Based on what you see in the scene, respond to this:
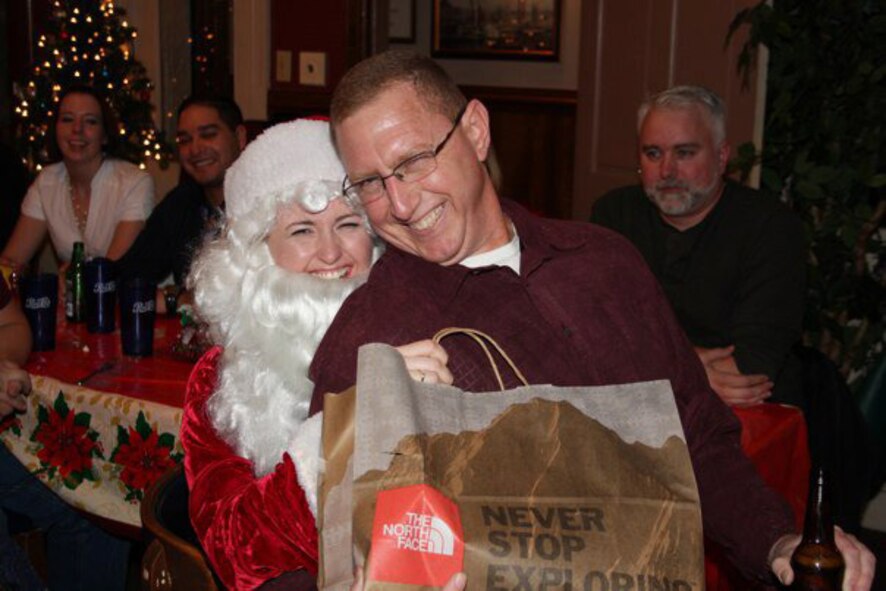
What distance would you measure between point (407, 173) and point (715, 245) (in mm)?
1865

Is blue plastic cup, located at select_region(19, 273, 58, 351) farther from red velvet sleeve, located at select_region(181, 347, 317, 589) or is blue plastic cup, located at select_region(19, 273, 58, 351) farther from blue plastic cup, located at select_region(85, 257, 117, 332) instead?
red velvet sleeve, located at select_region(181, 347, 317, 589)

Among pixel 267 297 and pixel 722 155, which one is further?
pixel 722 155

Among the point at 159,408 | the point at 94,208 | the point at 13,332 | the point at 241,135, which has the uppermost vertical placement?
the point at 241,135

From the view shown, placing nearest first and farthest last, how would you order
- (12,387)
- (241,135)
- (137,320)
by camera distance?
1. (12,387)
2. (137,320)
3. (241,135)

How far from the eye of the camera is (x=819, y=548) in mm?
1434

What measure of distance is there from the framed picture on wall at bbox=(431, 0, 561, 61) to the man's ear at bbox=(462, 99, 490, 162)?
539 centimetres

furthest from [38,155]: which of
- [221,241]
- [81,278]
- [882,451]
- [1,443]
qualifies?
[882,451]

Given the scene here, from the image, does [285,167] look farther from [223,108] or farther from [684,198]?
[223,108]

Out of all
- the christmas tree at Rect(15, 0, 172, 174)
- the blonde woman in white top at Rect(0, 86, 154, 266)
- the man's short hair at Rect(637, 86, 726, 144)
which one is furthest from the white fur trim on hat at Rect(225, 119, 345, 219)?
the christmas tree at Rect(15, 0, 172, 174)

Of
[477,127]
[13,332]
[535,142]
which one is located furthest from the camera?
[535,142]

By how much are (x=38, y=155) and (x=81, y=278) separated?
12.2ft

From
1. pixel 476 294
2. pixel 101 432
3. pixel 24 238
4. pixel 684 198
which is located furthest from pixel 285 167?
pixel 24 238

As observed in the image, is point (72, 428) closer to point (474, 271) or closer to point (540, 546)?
point (474, 271)

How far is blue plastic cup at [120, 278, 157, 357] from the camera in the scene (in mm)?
2922
